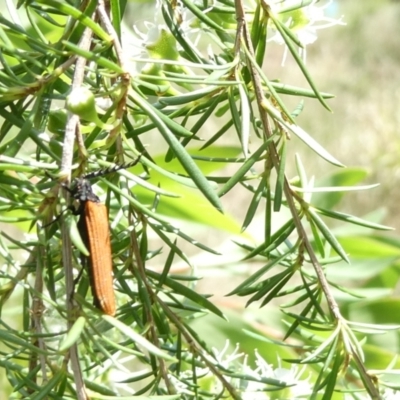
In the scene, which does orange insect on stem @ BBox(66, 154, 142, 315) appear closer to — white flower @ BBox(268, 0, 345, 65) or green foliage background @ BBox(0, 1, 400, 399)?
green foliage background @ BBox(0, 1, 400, 399)

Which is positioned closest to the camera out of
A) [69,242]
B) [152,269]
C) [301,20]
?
[69,242]

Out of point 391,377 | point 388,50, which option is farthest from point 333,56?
point 391,377

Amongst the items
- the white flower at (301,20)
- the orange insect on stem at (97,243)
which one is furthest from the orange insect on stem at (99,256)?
the white flower at (301,20)

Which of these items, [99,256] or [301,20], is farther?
[301,20]

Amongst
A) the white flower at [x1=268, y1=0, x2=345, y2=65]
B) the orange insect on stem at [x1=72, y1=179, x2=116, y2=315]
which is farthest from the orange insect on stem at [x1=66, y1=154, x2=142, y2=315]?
the white flower at [x1=268, y1=0, x2=345, y2=65]

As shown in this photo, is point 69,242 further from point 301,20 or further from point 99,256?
point 301,20

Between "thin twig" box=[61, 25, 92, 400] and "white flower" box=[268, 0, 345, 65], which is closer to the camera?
"thin twig" box=[61, 25, 92, 400]

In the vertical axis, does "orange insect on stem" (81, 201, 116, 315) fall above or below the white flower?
below

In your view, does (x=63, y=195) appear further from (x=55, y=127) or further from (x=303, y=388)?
(x=303, y=388)

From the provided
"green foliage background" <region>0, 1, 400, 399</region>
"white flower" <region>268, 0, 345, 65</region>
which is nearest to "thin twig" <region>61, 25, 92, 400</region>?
"green foliage background" <region>0, 1, 400, 399</region>

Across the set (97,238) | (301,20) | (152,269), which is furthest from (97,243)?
(152,269)

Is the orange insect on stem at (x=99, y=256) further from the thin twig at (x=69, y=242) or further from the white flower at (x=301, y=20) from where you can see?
the white flower at (x=301, y=20)
